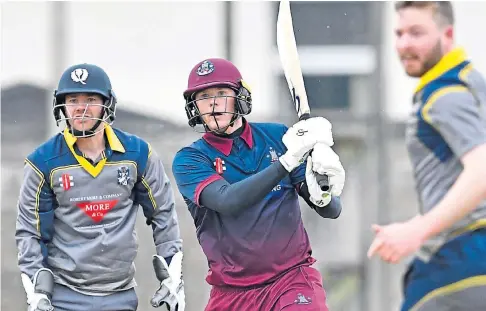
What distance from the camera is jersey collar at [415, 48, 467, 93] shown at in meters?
3.46

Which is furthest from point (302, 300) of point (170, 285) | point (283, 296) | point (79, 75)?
point (79, 75)

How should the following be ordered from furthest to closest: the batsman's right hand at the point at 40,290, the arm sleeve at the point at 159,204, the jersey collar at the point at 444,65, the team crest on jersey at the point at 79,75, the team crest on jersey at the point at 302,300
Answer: the arm sleeve at the point at 159,204 < the team crest on jersey at the point at 79,75 < the batsman's right hand at the point at 40,290 < the team crest on jersey at the point at 302,300 < the jersey collar at the point at 444,65

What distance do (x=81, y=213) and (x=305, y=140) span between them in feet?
3.80

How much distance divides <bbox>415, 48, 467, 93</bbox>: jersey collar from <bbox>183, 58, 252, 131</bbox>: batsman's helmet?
1.23 meters

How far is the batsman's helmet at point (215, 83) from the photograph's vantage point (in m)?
4.60

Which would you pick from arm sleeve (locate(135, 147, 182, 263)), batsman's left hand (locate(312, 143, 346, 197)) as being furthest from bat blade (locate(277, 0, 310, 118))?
arm sleeve (locate(135, 147, 182, 263))

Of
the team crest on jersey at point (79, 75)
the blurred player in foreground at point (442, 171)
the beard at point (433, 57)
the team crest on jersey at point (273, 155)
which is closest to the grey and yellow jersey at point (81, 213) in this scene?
the team crest on jersey at point (79, 75)

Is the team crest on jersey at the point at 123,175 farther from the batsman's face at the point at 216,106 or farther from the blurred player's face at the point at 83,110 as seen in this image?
the batsman's face at the point at 216,106

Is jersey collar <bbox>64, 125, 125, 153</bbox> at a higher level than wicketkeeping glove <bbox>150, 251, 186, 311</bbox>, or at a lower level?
higher

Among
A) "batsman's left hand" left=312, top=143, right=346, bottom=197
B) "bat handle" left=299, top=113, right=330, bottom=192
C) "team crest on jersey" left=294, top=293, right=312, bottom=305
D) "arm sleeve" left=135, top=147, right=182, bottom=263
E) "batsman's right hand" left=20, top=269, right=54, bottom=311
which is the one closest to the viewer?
"batsman's left hand" left=312, top=143, right=346, bottom=197

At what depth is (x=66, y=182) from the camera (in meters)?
4.85

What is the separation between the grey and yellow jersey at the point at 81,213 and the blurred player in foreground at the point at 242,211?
1.15 ft

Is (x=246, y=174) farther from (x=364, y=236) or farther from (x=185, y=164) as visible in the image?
(x=364, y=236)

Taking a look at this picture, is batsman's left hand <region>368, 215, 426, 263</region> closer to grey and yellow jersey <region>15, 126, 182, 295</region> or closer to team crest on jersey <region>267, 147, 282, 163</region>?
team crest on jersey <region>267, 147, 282, 163</region>
